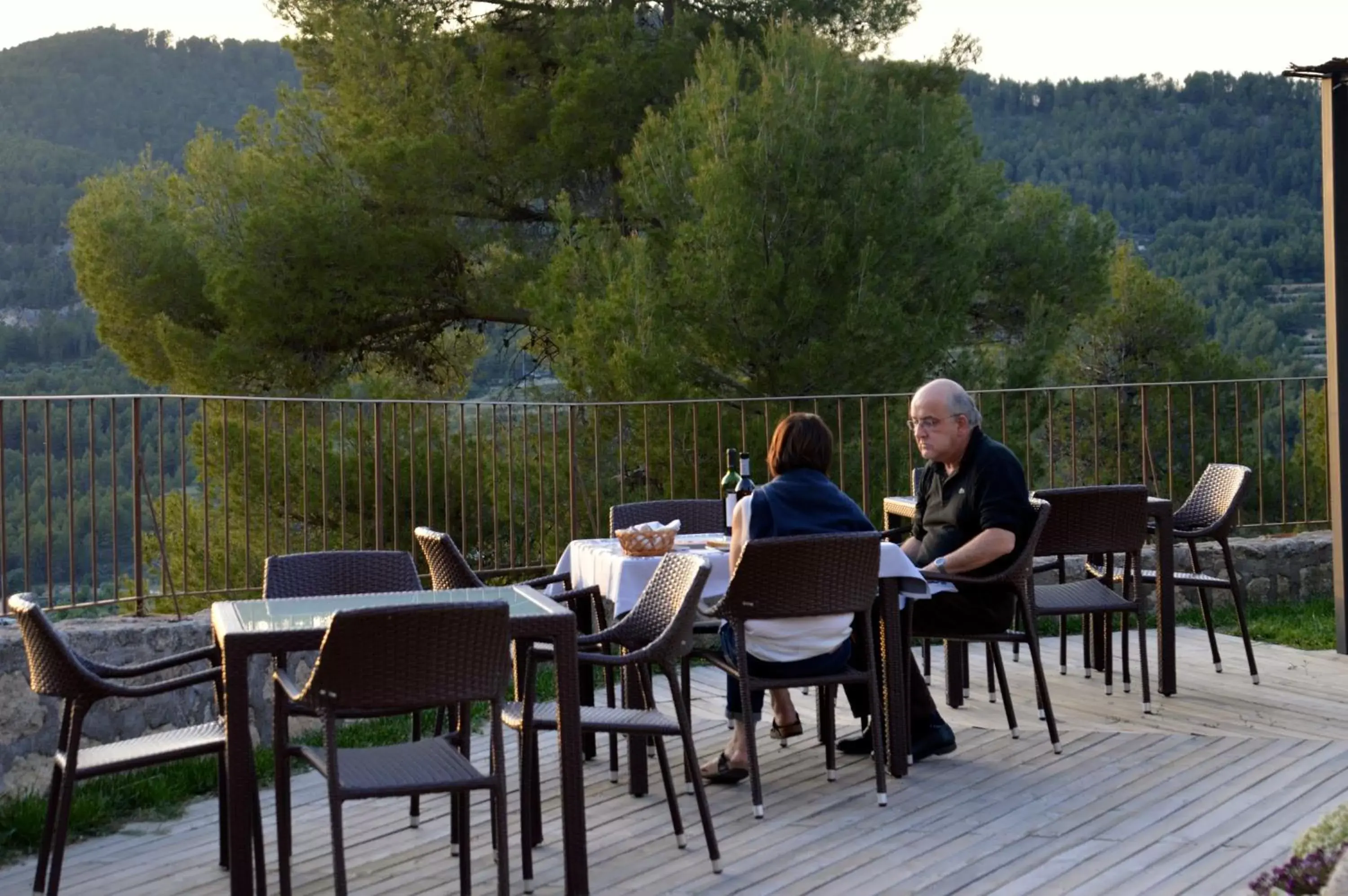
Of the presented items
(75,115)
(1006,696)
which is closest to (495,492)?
(1006,696)

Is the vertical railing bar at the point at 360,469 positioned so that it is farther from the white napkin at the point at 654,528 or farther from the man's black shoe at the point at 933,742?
the man's black shoe at the point at 933,742

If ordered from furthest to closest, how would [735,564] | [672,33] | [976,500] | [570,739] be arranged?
[672,33] → [976,500] → [735,564] → [570,739]

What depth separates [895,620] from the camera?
15.9 ft

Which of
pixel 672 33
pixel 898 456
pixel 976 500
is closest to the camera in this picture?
pixel 976 500

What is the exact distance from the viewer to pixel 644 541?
476 centimetres

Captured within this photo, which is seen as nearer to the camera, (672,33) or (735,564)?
(735,564)

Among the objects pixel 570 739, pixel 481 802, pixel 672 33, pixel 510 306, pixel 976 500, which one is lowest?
pixel 481 802

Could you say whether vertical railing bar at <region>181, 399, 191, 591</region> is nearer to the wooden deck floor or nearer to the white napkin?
the wooden deck floor

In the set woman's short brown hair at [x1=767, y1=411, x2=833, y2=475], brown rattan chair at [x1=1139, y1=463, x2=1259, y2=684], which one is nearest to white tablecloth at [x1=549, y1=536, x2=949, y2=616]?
woman's short brown hair at [x1=767, y1=411, x2=833, y2=475]

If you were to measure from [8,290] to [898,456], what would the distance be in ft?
81.6

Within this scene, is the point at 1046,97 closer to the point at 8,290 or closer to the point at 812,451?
the point at 8,290

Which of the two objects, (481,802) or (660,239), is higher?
(660,239)

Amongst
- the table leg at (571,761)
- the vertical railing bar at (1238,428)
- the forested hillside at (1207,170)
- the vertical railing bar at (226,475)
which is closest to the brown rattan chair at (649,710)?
the table leg at (571,761)

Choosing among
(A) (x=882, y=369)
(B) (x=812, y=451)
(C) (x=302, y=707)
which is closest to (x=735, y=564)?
(B) (x=812, y=451)
